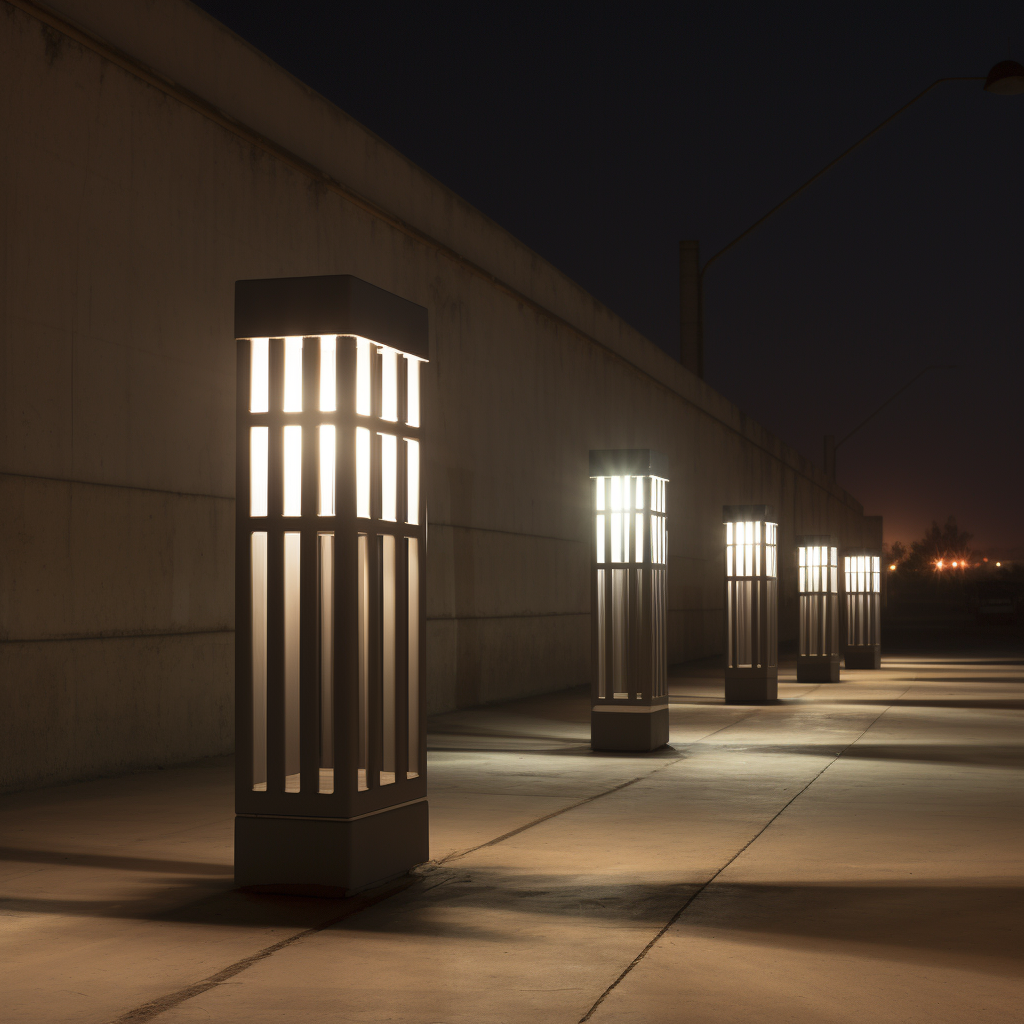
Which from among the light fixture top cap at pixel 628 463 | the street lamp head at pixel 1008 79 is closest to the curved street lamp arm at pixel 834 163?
the street lamp head at pixel 1008 79

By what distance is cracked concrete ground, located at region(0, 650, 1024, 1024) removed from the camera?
526 centimetres

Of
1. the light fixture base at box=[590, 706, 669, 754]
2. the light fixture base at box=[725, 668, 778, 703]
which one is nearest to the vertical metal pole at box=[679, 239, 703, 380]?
the light fixture base at box=[725, 668, 778, 703]

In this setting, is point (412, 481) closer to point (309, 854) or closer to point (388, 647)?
point (388, 647)

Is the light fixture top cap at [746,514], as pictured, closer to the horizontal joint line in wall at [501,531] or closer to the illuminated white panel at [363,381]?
the horizontal joint line in wall at [501,531]

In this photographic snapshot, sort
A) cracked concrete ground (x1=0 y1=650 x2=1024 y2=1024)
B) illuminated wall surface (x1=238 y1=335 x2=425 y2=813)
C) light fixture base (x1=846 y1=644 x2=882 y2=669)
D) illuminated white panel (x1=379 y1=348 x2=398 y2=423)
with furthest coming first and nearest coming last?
1. light fixture base (x1=846 y1=644 x2=882 y2=669)
2. illuminated white panel (x1=379 y1=348 x2=398 y2=423)
3. illuminated wall surface (x1=238 y1=335 x2=425 y2=813)
4. cracked concrete ground (x1=0 y1=650 x2=1024 y2=1024)

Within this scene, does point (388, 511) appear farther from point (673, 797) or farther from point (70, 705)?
point (70, 705)

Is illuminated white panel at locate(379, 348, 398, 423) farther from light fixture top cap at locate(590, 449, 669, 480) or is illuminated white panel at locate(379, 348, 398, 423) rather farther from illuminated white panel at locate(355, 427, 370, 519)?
light fixture top cap at locate(590, 449, 669, 480)

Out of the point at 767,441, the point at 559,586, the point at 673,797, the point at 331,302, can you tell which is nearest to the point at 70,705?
the point at 673,797

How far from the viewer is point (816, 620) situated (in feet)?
83.9

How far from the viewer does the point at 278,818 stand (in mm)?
7055

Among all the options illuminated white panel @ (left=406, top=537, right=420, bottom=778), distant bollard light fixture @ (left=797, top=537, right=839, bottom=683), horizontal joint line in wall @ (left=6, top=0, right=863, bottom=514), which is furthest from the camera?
distant bollard light fixture @ (left=797, top=537, right=839, bottom=683)

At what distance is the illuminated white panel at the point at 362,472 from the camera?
719 cm

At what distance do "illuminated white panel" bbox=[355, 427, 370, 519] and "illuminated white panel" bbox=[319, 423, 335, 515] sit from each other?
0.44ft

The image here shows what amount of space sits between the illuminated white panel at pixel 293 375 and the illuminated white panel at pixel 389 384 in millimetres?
457
